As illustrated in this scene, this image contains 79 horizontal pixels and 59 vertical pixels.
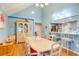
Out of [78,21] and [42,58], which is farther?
[42,58]

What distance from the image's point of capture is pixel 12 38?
1.58 metres

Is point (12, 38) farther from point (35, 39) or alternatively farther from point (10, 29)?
point (35, 39)

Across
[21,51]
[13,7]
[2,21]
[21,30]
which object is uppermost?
[13,7]

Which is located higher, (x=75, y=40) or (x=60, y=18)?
(x=60, y=18)

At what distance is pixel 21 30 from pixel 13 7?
35cm

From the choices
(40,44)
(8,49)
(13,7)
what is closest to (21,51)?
(8,49)

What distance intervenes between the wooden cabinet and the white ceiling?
17 cm

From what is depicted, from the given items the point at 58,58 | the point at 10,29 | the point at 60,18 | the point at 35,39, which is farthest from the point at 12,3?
the point at 58,58

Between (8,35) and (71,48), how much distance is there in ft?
2.94

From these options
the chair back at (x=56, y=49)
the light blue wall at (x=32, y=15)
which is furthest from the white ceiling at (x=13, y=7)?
the chair back at (x=56, y=49)

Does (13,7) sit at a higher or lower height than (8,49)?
higher

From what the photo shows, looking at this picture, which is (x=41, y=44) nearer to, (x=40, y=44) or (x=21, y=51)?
(x=40, y=44)

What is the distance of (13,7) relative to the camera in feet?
5.27

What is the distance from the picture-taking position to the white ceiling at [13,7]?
1.59 metres
